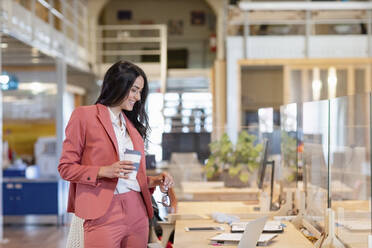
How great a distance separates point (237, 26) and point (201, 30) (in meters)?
6.09

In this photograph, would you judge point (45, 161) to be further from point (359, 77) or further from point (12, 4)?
point (359, 77)

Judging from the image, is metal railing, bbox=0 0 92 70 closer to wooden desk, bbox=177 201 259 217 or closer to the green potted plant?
the green potted plant

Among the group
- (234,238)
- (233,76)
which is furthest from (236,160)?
(233,76)

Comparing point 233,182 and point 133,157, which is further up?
point 133,157

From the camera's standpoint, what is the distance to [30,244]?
21.2 feet

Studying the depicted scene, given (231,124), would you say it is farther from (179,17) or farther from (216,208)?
(179,17)

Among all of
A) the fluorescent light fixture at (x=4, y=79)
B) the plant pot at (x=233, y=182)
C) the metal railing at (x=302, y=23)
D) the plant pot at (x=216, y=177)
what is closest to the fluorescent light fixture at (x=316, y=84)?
the metal railing at (x=302, y=23)

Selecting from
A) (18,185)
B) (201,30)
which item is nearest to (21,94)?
(18,185)

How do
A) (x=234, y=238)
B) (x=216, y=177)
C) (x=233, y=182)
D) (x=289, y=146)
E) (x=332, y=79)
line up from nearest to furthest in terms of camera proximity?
(x=234, y=238) → (x=289, y=146) → (x=233, y=182) → (x=216, y=177) → (x=332, y=79)

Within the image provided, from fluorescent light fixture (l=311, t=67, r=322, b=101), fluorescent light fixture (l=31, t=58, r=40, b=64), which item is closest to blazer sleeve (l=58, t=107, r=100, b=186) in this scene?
fluorescent light fixture (l=31, t=58, r=40, b=64)

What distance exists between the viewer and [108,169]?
2.24m

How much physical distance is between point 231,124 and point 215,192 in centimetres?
420

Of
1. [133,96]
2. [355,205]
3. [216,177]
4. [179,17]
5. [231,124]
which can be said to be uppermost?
[179,17]

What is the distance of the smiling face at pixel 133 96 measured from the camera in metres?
2.44
